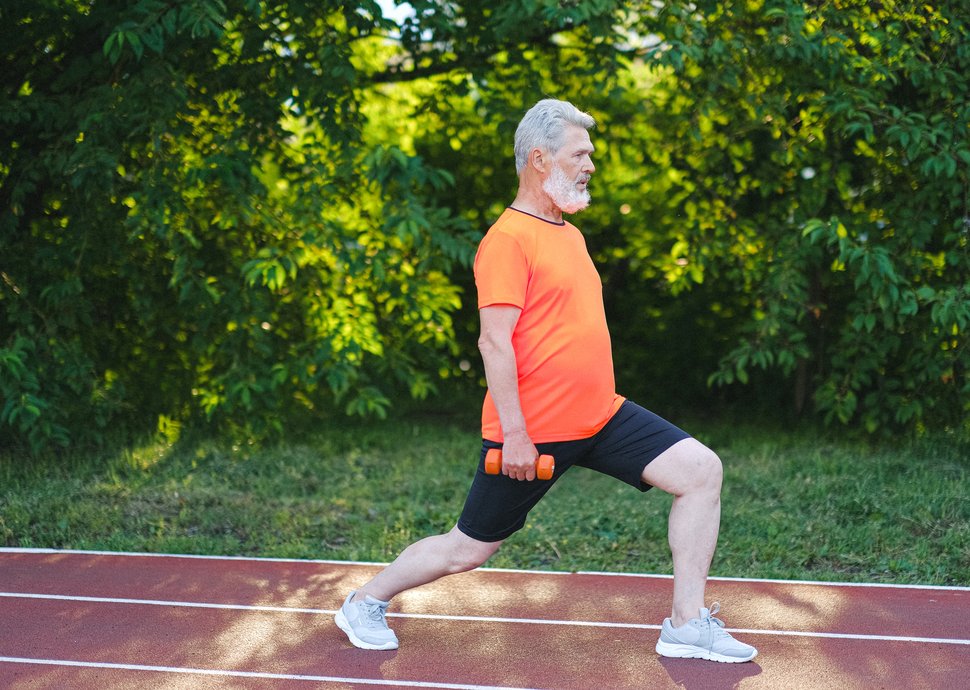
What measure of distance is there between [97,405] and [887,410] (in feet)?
18.4

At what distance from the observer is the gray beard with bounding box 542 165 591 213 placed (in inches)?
149

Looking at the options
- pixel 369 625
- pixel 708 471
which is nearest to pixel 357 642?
pixel 369 625

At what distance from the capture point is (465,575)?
212 inches

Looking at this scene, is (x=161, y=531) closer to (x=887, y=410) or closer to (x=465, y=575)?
(x=465, y=575)

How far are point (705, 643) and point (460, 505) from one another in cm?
285

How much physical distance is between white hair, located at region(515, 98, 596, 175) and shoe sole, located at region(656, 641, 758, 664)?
6.02 ft

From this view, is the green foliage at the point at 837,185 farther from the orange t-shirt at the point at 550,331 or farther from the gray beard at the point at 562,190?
the orange t-shirt at the point at 550,331

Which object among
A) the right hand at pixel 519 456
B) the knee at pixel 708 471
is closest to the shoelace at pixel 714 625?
the knee at pixel 708 471

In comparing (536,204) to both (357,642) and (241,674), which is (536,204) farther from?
(241,674)

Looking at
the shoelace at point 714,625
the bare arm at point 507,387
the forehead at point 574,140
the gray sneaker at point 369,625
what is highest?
A: the forehead at point 574,140

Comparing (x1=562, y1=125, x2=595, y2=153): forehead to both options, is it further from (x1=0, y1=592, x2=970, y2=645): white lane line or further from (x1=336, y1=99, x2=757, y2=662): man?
(x1=0, y1=592, x2=970, y2=645): white lane line

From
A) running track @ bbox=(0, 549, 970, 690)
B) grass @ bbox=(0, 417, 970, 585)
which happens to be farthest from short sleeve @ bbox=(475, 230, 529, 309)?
grass @ bbox=(0, 417, 970, 585)

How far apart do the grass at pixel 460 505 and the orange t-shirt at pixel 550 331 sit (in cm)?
195

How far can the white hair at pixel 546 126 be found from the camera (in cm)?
378
